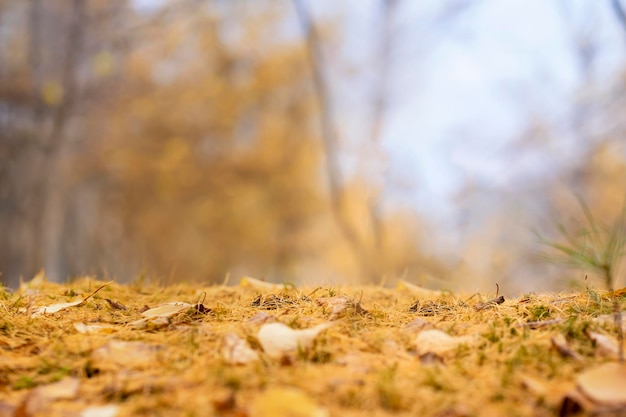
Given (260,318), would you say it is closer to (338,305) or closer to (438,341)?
(338,305)

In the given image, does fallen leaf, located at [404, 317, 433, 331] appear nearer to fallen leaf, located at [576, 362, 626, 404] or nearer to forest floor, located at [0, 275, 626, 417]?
forest floor, located at [0, 275, 626, 417]

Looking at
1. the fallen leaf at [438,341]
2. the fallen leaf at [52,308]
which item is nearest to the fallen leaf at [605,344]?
the fallen leaf at [438,341]

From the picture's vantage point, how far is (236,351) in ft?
3.63

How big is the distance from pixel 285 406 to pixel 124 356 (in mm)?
439

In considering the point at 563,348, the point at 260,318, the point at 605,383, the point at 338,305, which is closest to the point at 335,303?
the point at 338,305

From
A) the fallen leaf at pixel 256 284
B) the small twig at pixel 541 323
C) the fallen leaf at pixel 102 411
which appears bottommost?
the fallen leaf at pixel 256 284

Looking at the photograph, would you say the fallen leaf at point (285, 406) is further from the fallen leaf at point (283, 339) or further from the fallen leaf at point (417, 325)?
the fallen leaf at point (417, 325)

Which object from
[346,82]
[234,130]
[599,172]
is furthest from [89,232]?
[599,172]

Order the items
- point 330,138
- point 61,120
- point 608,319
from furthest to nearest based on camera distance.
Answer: point 330,138, point 61,120, point 608,319

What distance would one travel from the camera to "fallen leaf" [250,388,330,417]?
0.85 meters

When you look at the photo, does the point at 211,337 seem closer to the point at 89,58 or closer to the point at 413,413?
the point at 413,413

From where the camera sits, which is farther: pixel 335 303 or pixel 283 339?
pixel 335 303

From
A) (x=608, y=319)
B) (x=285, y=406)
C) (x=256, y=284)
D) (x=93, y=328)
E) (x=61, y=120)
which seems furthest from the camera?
(x=61, y=120)

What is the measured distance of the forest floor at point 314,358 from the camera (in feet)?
2.95
